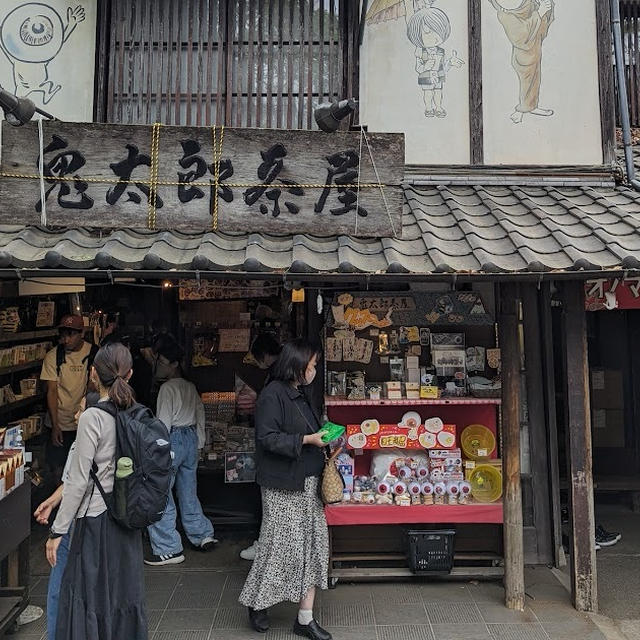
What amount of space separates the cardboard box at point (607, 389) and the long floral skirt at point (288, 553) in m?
6.43

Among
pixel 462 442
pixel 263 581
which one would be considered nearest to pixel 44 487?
pixel 263 581

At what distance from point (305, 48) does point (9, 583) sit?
21.8 feet

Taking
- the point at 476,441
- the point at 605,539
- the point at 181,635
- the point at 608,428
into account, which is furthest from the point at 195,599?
the point at 608,428

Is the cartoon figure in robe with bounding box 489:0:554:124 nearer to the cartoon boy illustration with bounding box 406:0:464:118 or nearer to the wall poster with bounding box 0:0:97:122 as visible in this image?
the cartoon boy illustration with bounding box 406:0:464:118

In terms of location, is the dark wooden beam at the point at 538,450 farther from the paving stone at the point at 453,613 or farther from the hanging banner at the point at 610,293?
the paving stone at the point at 453,613

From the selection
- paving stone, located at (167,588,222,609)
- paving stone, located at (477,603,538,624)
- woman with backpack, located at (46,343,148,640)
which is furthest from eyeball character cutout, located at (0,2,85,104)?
paving stone, located at (477,603,538,624)

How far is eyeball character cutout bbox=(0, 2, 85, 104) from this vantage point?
6379 millimetres

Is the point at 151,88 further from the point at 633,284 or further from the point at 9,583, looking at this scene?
the point at 633,284

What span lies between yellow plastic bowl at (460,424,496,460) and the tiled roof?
8.28 feet

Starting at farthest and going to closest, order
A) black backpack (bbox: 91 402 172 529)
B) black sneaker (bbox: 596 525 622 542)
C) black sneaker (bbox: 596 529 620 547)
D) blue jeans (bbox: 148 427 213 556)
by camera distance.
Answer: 1. black sneaker (bbox: 596 525 622 542)
2. black sneaker (bbox: 596 529 620 547)
3. blue jeans (bbox: 148 427 213 556)
4. black backpack (bbox: 91 402 172 529)

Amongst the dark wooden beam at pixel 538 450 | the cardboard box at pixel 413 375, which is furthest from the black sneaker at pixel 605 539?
the cardboard box at pixel 413 375

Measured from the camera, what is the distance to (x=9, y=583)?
5.10 meters

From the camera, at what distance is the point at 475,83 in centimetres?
649

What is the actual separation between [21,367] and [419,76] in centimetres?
679
